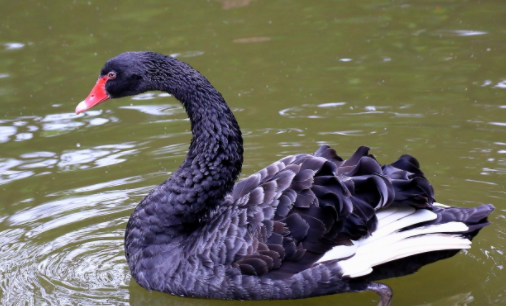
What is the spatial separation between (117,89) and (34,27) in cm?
523

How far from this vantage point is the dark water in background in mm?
4695

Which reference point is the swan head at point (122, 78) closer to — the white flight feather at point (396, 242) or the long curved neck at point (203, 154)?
the long curved neck at point (203, 154)

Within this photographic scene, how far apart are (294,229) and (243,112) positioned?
2930 mm

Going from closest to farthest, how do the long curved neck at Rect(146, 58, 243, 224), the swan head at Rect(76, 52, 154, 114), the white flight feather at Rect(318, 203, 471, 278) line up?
the white flight feather at Rect(318, 203, 471, 278)
the long curved neck at Rect(146, 58, 243, 224)
the swan head at Rect(76, 52, 154, 114)

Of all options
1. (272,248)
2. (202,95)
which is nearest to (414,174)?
(272,248)

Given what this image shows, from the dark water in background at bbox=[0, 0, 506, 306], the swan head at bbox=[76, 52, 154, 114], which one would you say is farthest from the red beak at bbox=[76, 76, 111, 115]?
the dark water in background at bbox=[0, 0, 506, 306]

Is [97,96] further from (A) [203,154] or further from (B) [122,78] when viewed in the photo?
(A) [203,154]

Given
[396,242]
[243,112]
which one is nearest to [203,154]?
[396,242]

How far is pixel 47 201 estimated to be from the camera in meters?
5.59

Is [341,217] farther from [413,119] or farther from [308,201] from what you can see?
[413,119]

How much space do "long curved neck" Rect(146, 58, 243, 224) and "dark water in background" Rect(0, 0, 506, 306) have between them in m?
0.58

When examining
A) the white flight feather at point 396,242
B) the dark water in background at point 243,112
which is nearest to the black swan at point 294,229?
the white flight feather at point 396,242

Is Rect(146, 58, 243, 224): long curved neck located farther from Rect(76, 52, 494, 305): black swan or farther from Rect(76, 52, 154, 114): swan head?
Rect(76, 52, 154, 114): swan head

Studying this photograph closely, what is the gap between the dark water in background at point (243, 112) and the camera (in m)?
4.70
